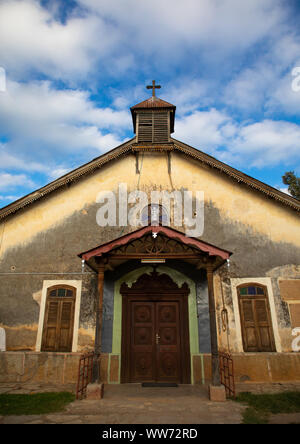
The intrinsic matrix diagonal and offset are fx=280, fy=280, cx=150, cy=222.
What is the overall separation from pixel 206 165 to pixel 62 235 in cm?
571

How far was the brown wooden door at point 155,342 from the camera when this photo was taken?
8250 mm

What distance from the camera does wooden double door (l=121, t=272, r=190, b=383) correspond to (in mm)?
8242

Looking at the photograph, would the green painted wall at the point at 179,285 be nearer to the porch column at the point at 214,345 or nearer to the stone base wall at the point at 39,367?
the stone base wall at the point at 39,367

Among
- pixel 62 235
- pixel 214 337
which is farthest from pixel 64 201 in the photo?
pixel 214 337

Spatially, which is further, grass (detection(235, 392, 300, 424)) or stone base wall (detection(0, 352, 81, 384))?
stone base wall (detection(0, 352, 81, 384))

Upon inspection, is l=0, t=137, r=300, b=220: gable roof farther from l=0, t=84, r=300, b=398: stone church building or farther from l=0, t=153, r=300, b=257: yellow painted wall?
l=0, t=153, r=300, b=257: yellow painted wall

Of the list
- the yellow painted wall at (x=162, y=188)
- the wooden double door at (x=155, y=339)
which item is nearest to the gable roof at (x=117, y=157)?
the yellow painted wall at (x=162, y=188)

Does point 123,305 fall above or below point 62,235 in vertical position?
below

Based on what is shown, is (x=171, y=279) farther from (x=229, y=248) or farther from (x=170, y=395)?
(x=170, y=395)

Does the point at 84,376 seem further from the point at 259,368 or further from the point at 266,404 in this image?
the point at 259,368

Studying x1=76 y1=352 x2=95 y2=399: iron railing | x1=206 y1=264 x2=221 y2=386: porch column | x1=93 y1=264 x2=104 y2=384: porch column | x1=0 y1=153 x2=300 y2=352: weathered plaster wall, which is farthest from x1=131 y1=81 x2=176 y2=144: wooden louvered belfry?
x1=76 y1=352 x2=95 y2=399: iron railing

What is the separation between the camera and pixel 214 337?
7.05 metres

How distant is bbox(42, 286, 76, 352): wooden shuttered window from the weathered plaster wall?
1.13 ft
